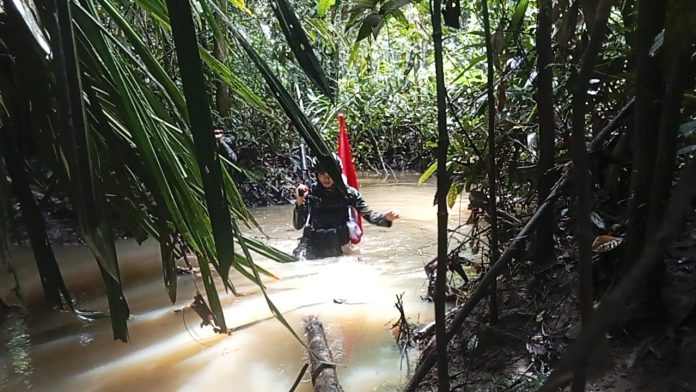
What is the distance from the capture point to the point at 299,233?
5102 millimetres

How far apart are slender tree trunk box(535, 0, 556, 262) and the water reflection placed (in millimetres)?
1753

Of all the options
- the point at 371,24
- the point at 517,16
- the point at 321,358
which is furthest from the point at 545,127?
the point at 321,358

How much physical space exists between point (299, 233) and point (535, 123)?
3.46m

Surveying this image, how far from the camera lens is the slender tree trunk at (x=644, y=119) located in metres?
0.97

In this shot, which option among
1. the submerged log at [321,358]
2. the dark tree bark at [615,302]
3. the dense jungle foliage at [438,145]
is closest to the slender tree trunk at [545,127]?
the dense jungle foliage at [438,145]

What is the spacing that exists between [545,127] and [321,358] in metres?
0.88

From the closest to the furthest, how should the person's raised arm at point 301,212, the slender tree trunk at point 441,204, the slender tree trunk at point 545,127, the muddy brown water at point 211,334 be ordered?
1. the slender tree trunk at point 441,204
2. the slender tree trunk at point 545,127
3. the muddy brown water at point 211,334
4. the person's raised arm at point 301,212

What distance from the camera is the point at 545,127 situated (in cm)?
155

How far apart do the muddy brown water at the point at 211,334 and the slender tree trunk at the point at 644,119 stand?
900 millimetres

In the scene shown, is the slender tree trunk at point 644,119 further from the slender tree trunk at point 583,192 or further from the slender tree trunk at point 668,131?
the slender tree trunk at point 583,192

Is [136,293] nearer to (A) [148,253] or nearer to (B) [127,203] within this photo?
(A) [148,253]

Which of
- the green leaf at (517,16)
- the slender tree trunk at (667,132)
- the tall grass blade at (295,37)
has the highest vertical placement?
the green leaf at (517,16)

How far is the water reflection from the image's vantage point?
197cm

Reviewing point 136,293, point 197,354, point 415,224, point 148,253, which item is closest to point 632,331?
point 197,354
